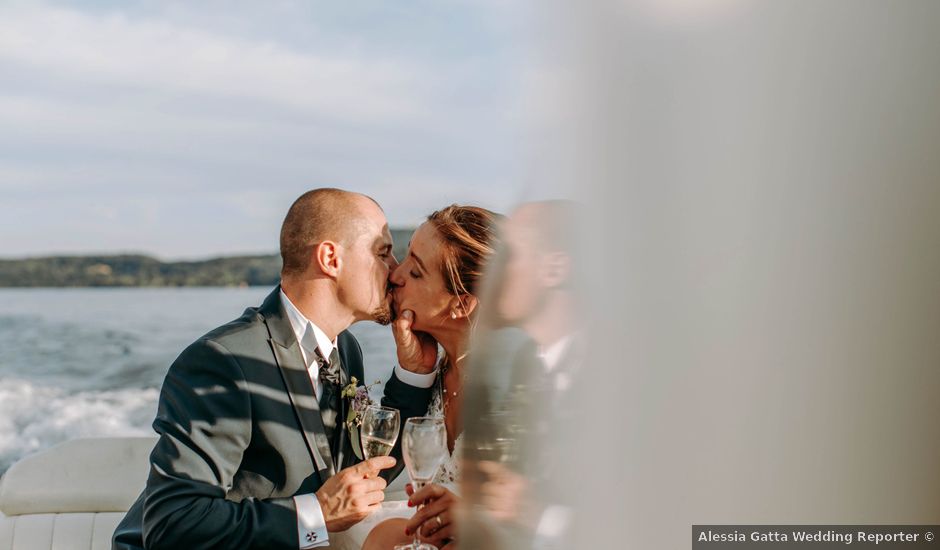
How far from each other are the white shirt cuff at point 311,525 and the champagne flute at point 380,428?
0.62 ft

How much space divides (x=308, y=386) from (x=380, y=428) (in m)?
0.34

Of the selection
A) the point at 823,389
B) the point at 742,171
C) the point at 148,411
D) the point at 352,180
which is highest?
the point at 352,180

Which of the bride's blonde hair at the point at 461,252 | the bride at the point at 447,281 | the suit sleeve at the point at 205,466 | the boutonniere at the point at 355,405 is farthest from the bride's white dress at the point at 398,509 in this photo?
the suit sleeve at the point at 205,466

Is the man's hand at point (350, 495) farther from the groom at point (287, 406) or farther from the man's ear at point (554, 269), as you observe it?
the man's ear at point (554, 269)

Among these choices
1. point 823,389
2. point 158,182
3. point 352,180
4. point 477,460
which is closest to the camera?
point 823,389

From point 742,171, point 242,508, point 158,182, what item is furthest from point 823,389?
point 158,182

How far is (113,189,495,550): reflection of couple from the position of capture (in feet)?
5.63

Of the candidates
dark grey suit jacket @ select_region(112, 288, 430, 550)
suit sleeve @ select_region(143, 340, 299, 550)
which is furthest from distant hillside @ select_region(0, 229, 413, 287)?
suit sleeve @ select_region(143, 340, 299, 550)

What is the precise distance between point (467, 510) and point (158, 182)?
47.8 feet

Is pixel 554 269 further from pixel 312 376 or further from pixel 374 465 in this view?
pixel 312 376

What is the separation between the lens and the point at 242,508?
1.76 metres

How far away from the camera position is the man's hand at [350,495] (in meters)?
1.71

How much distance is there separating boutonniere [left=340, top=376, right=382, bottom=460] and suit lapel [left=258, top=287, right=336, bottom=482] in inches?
3.0

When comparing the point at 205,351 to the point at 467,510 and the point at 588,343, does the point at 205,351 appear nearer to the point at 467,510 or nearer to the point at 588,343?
the point at 467,510
